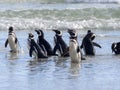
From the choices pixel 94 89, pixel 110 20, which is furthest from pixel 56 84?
pixel 110 20

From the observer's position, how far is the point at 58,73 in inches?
534

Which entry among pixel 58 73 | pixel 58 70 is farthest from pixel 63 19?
pixel 58 73

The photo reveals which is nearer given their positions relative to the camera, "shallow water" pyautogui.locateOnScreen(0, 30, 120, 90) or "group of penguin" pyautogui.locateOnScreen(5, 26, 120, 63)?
"shallow water" pyautogui.locateOnScreen(0, 30, 120, 90)

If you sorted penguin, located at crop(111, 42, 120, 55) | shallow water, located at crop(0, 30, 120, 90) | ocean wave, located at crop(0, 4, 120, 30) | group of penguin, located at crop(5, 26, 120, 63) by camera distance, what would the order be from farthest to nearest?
ocean wave, located at crop(0, 4, 120, 30)
penguin, located at crop(111, 42, 120, 55)
group of penguin, located at crop(5, 26, 120, 63)
shallow water, located at crop(0, 30, 120, 90)

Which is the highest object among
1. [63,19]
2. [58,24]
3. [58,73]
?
[63,19]

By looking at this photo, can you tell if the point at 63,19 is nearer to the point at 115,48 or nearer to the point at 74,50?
the point at 115,48

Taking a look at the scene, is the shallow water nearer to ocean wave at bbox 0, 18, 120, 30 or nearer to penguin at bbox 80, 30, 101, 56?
penguin at bbox 80, 30, 101, 56

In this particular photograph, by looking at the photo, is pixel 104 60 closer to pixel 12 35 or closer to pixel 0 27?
pixel 12 35

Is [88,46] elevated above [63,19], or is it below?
below

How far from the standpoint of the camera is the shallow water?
12008 millimetres

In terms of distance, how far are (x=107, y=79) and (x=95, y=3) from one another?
30.6 meters

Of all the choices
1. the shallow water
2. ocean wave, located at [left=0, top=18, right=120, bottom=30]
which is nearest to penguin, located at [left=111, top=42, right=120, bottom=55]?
the shallow water

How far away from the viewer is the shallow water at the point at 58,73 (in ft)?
39.4

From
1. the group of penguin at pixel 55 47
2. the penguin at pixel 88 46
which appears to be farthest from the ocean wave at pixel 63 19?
the penguin at pixel 88 46
